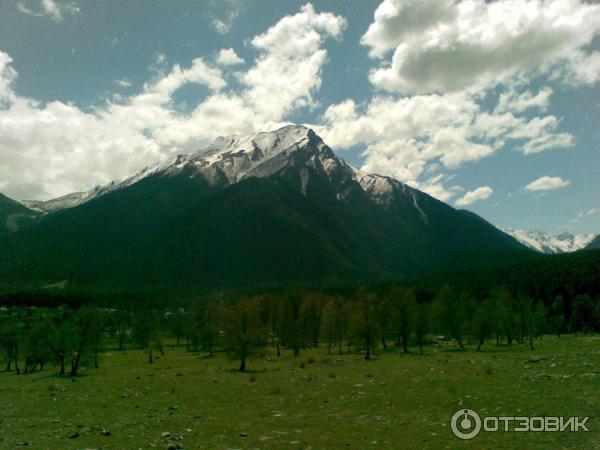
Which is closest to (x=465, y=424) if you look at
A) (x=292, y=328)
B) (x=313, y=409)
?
(x=313, y=409)

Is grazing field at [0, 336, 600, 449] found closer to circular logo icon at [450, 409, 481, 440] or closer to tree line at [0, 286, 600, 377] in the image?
circular logo icon at [450, 409, 481, 440]

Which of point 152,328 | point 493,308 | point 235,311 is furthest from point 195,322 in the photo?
point 493,308

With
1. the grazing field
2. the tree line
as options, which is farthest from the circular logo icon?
the tree line

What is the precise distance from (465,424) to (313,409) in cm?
1258

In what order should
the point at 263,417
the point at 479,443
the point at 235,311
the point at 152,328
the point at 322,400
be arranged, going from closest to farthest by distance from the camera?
the point at 479,443 < the point at 263,417 < the point at 322,400 < the point at 235,311 < the point at 152,328

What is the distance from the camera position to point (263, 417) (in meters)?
31.4

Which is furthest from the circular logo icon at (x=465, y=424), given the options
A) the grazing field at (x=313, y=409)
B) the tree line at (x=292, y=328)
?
the tree line at (x=292, y=328)

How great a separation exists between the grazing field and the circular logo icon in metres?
0.55

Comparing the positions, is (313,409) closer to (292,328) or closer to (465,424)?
(465,424)

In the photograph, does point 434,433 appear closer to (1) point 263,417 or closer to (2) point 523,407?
(2) point 523,407

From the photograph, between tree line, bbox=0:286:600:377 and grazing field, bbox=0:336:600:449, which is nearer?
grazing field, bbox=0:336:600:449

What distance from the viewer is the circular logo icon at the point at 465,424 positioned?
2302 cm

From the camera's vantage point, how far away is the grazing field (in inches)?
924

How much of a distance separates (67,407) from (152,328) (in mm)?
85779
